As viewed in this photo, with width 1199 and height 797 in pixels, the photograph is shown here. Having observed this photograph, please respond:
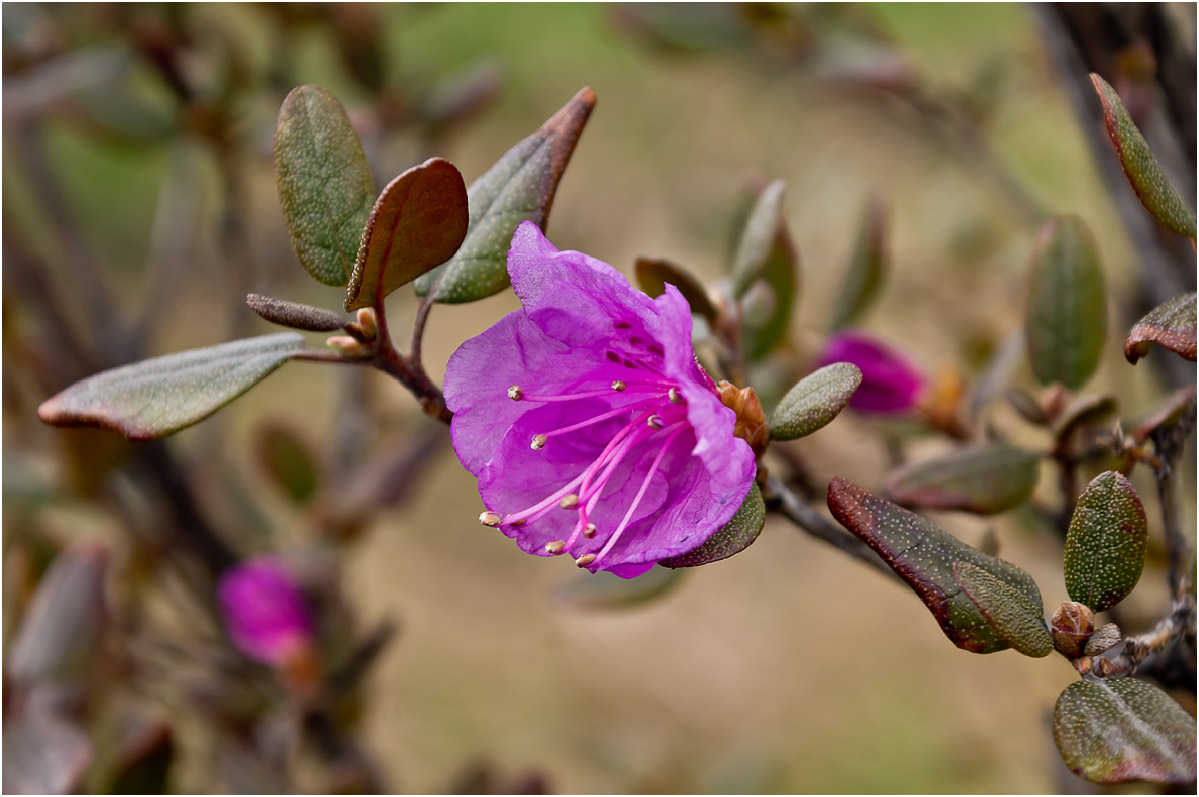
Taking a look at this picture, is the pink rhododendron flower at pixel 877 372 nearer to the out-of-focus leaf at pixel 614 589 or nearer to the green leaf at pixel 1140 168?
the out-of-focus leaf at pixel 614 589

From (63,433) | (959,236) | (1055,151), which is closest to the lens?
(63,433)

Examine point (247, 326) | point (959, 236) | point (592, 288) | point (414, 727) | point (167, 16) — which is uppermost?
point (167, 16)

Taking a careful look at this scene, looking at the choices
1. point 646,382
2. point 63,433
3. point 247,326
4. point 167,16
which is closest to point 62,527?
point 247,326

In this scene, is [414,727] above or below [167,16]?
below

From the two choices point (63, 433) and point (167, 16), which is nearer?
point (63, 433)

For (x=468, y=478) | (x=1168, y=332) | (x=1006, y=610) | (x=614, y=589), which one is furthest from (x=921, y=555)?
(x=468, y=478)

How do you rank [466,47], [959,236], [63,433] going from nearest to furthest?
[63,433]
[959,236]
[466,47]

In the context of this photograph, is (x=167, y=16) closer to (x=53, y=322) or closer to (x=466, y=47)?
(x=53, y=322)

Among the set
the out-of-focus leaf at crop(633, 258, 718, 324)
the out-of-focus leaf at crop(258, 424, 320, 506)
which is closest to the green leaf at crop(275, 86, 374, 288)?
the out-of-focus leaf at crop(633, 258, 718, 324)
